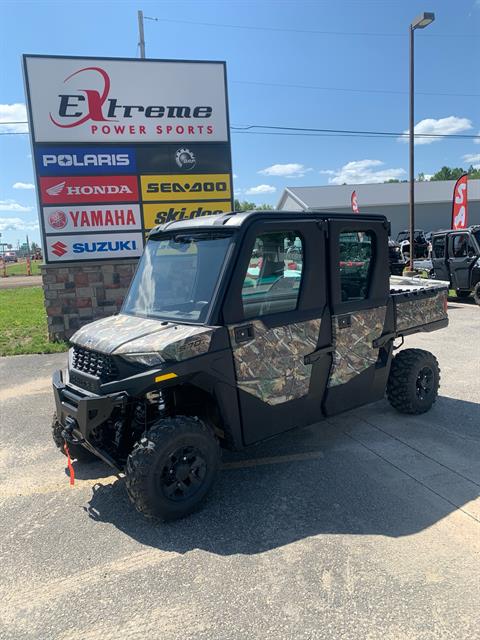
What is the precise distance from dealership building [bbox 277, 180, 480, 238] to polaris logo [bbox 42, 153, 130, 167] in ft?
104

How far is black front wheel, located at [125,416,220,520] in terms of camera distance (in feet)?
10.0

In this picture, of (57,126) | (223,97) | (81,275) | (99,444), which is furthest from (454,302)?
(99,444)

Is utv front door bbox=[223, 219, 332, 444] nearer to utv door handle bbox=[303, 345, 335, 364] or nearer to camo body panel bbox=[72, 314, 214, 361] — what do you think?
utv door handle bbox=[303, 345, 335, 364]

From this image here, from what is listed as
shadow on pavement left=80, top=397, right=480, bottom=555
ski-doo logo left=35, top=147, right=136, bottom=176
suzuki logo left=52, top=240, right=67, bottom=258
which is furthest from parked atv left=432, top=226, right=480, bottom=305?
suzuki logo left=52, top=240, right=67, bottom=258

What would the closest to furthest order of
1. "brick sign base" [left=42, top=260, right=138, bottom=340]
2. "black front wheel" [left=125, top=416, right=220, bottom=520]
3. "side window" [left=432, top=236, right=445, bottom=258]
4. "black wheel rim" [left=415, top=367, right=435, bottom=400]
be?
"black front wheel" [left=125, top=416, right=220, bottom=520], "black wheel rim" [left=415, top=367, right=435, bottom=400], "brick sign base" [left=42, top=260, right=138, bottom=340], "side window" [left=432, top=236, right=445, bottom=258]

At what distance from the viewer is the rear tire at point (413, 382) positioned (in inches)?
191

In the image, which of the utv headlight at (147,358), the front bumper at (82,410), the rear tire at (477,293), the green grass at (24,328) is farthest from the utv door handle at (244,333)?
the rear tire at (477,293)

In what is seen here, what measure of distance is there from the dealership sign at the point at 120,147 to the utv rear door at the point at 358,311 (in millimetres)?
7092

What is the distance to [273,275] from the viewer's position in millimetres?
3721

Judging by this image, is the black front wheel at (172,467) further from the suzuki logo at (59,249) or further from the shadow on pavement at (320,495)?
the suzuki logo at (59,249)

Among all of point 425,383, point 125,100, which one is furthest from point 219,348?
point 125,100

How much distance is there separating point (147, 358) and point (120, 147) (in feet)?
27.2

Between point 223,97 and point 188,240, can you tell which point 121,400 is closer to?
point 188,240

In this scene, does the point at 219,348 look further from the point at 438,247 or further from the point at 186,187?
the point at 438,247
